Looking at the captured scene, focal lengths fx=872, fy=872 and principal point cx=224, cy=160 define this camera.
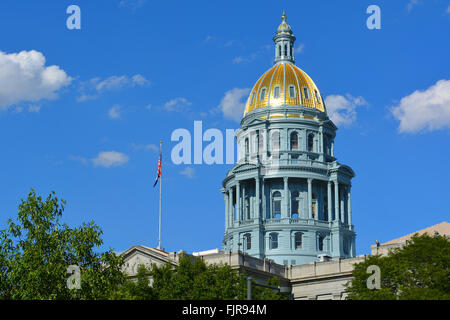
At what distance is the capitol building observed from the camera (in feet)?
377

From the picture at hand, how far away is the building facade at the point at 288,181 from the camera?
115062 mm

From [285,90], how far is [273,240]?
2174cm

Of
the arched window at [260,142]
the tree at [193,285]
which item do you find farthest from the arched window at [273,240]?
the tree at [193,285]

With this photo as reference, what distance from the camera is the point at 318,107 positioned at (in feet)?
407

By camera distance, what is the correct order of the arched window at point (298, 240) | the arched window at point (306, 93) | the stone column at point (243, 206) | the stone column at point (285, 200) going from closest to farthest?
the arched window at point (298, 240) → the stone column at point (285, 200) → the stone column at point (243, 206) → the arched window at point (306, 93)

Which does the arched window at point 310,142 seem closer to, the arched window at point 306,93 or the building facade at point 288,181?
the building facade at point 288,181

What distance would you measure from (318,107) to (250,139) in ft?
35.6

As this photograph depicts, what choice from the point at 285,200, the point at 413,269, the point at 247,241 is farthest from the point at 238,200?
the point at 413,269

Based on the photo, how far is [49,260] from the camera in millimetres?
66000

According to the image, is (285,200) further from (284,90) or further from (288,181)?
(284,90)

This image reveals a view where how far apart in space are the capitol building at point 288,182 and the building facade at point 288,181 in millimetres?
132
